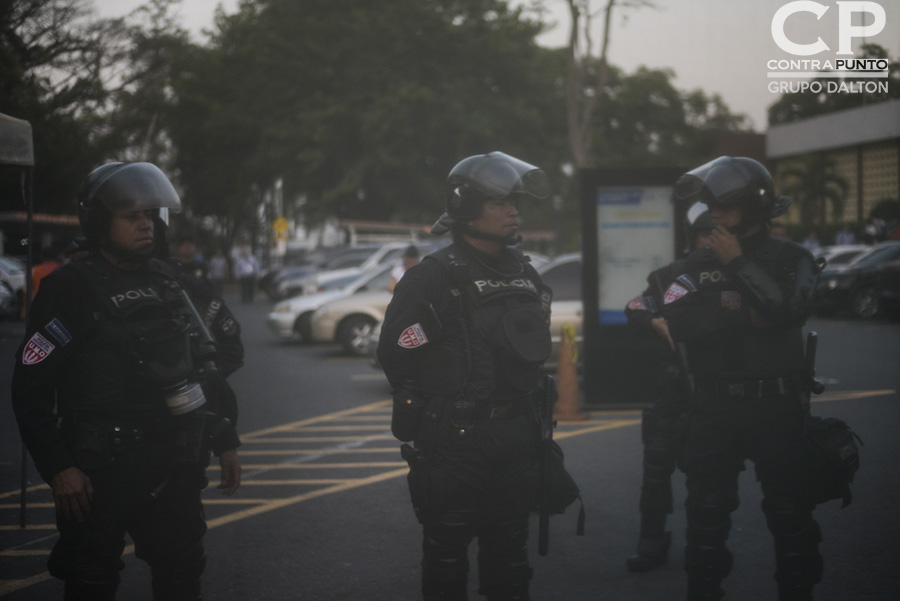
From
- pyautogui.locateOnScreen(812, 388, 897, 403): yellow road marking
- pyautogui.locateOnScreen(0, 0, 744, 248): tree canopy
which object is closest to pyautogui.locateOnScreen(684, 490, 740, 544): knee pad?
pyautogui.locateOnScreen(812, 388, 897, 403): yellow road marking

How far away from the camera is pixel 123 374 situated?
3.28 m

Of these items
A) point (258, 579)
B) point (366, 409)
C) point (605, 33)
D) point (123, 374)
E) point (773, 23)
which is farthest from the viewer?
point (605, 33)

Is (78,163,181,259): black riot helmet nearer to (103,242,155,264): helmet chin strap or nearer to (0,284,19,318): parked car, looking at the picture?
(103,242,155,264): helmet chin strap

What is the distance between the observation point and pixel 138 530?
131 inches

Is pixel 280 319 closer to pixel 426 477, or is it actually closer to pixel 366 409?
pixel 366 409

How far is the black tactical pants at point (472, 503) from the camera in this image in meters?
3.39

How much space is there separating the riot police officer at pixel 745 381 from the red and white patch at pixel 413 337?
1.08 meters

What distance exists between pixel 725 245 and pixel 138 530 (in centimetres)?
243

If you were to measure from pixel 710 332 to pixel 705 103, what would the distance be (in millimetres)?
62614

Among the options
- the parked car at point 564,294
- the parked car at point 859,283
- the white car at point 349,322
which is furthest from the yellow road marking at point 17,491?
the parked car at point 859,283

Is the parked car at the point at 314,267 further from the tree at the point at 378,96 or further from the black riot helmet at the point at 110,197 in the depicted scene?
the black riot helmet at the point at 110,197

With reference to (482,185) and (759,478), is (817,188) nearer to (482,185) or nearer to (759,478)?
(759,478)

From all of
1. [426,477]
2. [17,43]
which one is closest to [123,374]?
[426,477]

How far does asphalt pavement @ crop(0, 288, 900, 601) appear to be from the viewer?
15.5ft
